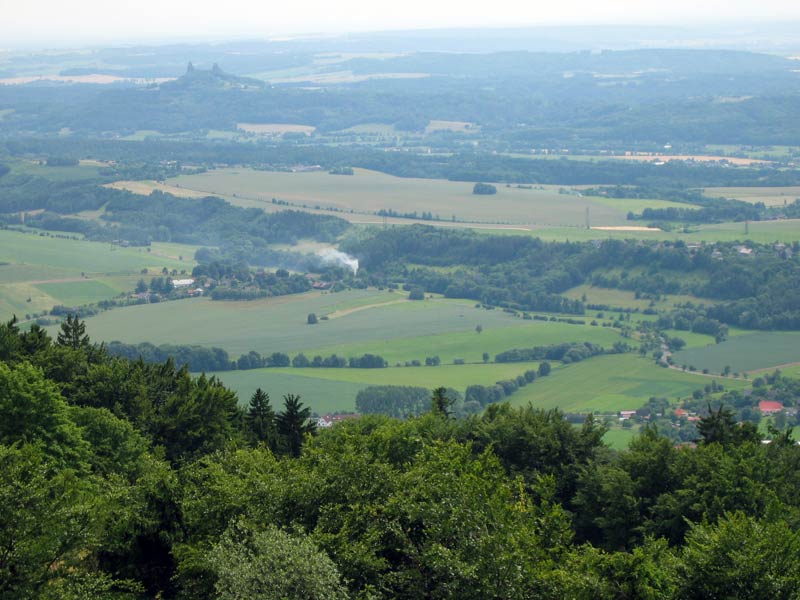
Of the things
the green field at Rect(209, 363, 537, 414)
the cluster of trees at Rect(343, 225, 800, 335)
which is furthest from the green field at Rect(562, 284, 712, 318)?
the green field at Rect(209, 363, 537, 414)

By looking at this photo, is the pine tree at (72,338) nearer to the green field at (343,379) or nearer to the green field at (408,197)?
the green field at (343,379)

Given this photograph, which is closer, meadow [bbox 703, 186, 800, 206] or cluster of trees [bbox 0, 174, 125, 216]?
meadow [bbox 703, 186, 800, 206]

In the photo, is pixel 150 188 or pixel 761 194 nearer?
pixel 761 194

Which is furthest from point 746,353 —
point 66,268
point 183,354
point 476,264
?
point 66,268

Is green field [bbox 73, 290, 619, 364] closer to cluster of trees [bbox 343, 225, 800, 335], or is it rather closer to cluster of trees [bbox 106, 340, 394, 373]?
cluster of trees [bbox 106, 340, 394, 373]

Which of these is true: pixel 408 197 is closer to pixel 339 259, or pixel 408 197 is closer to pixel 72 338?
pixel 339 259

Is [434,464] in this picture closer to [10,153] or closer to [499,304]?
[499,304]
